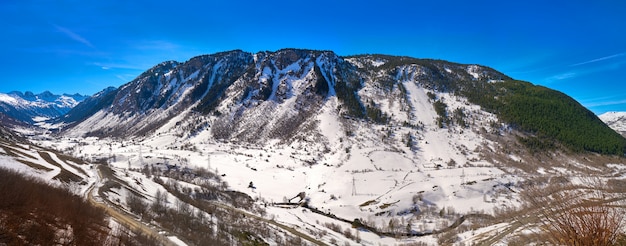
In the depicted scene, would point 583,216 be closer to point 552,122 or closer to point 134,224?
point 134,224

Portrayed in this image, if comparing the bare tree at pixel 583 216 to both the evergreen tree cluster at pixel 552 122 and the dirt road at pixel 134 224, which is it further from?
the evergreen tree cluster at pixel 552 122

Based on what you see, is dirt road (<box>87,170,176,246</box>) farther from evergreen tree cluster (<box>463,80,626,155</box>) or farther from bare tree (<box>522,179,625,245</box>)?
evergreen tree cluster (<box>463,80,626,155</box>)

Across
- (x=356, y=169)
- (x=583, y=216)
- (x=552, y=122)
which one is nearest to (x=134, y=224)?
(x=583, y=216)

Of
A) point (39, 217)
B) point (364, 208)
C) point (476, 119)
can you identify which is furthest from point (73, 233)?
point (476, 119)

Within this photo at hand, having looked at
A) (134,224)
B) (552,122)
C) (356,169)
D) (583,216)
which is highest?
(552,122)

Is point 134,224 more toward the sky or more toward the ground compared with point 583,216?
more toward the ground

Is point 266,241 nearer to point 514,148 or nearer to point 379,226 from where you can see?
point 379,226

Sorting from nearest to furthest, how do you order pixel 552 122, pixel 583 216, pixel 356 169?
pixel 583 216 → pixel 356 169 → pixel 552 122

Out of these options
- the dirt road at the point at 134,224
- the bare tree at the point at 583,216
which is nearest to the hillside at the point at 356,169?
the bare tree at the point at 583,216

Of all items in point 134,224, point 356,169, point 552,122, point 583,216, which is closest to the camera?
point 583,216

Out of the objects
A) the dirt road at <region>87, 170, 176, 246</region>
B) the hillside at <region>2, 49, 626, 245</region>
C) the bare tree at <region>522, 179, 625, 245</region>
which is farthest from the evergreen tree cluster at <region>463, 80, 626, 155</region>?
the bare tree at <region>522, 179, 625, 245</region>

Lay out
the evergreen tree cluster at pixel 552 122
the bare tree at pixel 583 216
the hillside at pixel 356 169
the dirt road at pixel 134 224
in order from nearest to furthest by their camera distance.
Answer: the bare tree at pixel 583 216
the dirt road at pixel 134 224
the hillside at pixel 356 169
the evergreen tree cluster at pixel 552 122
